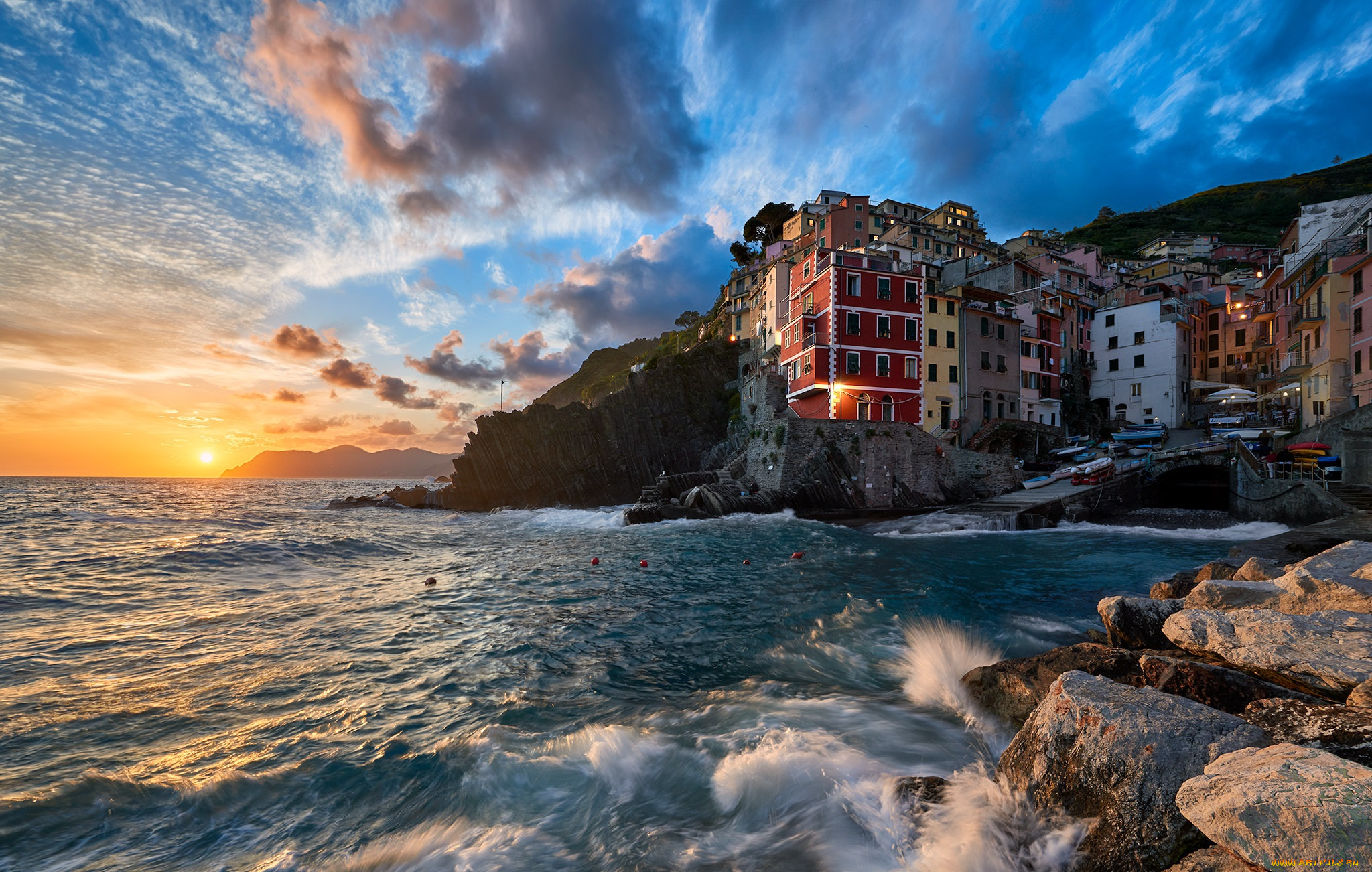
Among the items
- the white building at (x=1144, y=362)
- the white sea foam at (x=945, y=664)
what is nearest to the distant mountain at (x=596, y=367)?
the white building at (x=1144, y=362)

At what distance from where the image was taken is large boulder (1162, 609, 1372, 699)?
17.7ft

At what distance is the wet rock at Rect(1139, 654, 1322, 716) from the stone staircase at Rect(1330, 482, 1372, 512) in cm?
2630

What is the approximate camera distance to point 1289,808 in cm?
324

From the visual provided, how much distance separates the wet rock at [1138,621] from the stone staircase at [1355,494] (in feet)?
75.8

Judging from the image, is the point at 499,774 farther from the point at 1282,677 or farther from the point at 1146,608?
the point at 1146,608

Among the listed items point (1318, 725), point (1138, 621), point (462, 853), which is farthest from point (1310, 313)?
point (462, 853)

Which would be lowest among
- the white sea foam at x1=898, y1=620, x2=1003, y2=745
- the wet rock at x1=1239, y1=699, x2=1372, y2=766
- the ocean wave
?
the ocean wave

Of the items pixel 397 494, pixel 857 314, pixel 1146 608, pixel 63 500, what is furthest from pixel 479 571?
pixel 63 500

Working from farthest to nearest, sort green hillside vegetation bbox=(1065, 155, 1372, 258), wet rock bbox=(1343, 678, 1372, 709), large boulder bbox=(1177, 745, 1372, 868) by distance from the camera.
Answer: green hillside vegetation bbox=(1065, 155, 1372, 258) < wet rock bbox=(1343, 678, 1372, 709) < large boulder bbox=(1177, 745, 1372, 868)

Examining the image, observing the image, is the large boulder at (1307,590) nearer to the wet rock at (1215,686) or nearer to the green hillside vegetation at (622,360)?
the wet rock at (1215,686)

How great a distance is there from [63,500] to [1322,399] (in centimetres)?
12785

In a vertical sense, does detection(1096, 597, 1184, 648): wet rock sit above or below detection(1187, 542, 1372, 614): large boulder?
below

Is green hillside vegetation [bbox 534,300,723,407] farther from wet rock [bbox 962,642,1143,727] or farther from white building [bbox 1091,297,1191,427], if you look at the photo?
wet rock [bbox 962,642,1143,727]

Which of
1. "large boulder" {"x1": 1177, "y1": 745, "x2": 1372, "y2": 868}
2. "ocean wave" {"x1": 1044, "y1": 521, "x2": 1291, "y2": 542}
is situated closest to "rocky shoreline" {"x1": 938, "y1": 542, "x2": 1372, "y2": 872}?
"large boulder" {"x1": 1177, "y1": 745, "x2": 1372, "y2": 868}
